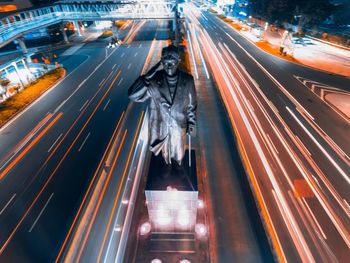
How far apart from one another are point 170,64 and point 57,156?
14514 mm

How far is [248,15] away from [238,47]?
46.2m

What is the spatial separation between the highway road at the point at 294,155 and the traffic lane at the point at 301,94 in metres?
0.08

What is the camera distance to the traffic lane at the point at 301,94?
18016 millimetres

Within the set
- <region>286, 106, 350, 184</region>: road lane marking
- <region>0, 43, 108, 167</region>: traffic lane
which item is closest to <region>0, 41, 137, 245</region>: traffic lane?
<region>0, 43, 108, 167</region>: traffic lane

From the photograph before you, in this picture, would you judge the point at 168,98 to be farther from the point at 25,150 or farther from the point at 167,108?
the point at 25,150

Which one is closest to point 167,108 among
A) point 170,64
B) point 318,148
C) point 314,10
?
point 170,64

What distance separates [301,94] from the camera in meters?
24.5

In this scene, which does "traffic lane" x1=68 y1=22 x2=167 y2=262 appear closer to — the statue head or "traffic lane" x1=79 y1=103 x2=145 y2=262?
"traffic lane" x1=79 y1=103 x2=145 y2=262

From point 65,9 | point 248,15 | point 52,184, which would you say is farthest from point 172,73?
point 248,15

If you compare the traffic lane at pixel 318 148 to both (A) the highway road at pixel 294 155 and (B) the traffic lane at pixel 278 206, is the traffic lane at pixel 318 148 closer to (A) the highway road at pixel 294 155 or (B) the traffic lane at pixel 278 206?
(A) the highway road at pixel 294 155

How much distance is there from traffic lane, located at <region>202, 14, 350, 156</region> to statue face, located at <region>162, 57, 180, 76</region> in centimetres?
1714

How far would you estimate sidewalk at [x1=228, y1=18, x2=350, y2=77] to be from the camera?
3168 centimetres

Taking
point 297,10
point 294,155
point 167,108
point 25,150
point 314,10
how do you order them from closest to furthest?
point 167,108
point 294,155
point 25,150
point 314,10
point 297,10

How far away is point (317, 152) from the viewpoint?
1584cm
